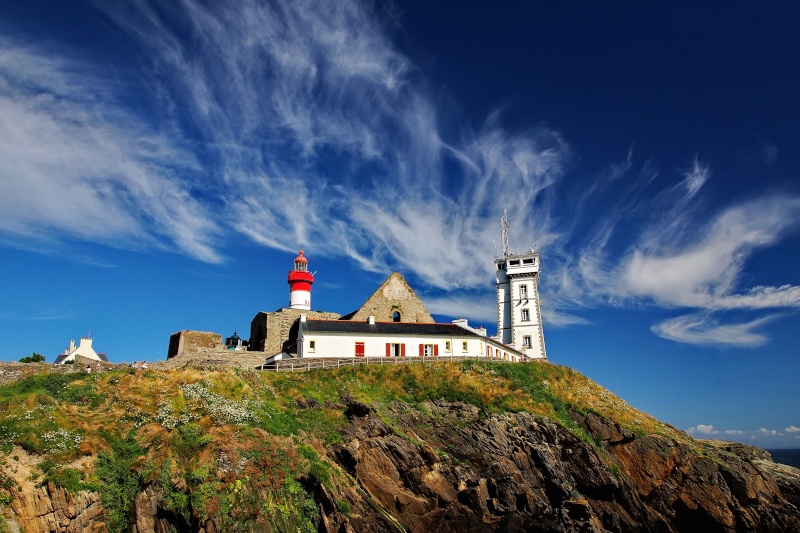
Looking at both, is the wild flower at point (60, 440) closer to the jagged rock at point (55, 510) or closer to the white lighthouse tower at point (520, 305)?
the jagged rock at point (55, 510)

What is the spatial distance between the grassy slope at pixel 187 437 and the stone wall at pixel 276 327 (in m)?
13.5

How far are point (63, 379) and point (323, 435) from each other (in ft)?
49.5

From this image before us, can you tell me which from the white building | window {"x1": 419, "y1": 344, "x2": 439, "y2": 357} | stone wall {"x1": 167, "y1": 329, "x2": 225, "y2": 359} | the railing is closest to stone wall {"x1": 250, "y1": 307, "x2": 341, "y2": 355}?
the white building

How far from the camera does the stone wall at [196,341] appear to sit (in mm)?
46344

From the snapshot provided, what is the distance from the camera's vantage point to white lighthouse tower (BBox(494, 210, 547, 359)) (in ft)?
187

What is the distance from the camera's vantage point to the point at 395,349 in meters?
44.2

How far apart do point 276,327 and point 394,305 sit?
43.0 ft

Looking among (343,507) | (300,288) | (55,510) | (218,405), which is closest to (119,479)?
(55,510)

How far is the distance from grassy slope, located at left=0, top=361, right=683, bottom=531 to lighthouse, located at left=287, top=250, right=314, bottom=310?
19.3m

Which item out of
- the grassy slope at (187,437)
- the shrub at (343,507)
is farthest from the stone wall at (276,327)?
the shrub at (343,507)

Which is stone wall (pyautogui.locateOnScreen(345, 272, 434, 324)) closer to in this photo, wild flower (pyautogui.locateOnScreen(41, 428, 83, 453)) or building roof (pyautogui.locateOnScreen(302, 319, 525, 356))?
building roof (pyautogui.locateOnScreen(302, 319, 525, 356))

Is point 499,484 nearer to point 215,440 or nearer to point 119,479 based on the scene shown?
point 215,440

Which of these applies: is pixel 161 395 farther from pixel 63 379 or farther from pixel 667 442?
pixel 667 442

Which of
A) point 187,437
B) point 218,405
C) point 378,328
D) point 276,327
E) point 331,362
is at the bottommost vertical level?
point 187,437
